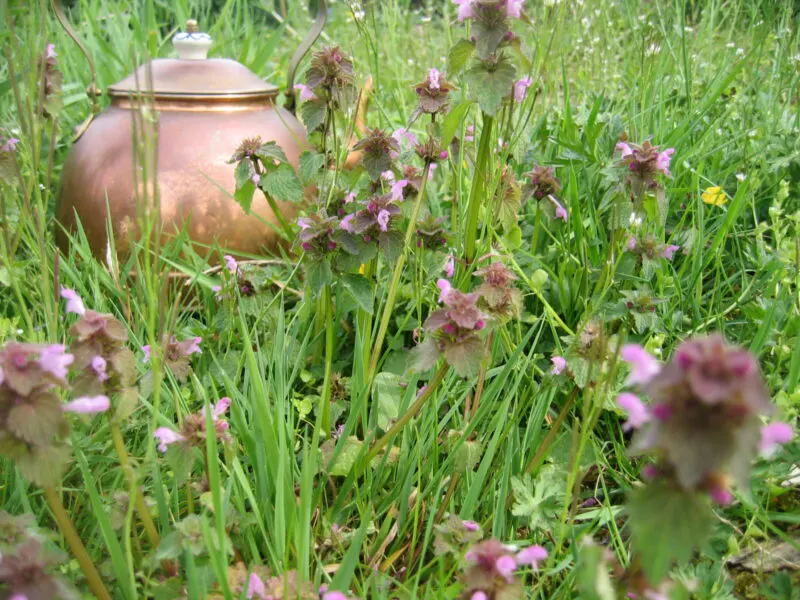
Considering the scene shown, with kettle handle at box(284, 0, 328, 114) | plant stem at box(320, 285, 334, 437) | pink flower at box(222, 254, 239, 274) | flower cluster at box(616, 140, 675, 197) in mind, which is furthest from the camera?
kettle handle at box(284, 0, 328, 114)

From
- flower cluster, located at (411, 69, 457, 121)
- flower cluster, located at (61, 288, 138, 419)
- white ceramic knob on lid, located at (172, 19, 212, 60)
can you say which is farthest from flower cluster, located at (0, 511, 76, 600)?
white ceramic knob on lid, located at (172, 19, 212, 60)

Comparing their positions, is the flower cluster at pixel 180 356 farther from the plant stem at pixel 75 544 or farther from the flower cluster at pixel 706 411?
the flower cluster at pixel 706 411

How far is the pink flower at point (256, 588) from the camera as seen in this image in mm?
850

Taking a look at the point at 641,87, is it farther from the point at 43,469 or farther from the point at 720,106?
the point at 43,469

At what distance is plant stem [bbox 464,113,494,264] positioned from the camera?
1.29 metres

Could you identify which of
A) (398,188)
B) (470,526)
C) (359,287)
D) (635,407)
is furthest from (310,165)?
(635,407)

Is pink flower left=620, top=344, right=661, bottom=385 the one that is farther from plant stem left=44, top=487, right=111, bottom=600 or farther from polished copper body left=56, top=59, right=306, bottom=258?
polished copper body left=56, top=59, right=306, bottom=258

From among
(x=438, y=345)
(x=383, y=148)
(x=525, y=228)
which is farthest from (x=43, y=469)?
(x=525, y=228)

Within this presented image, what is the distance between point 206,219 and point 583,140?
948 millimetres

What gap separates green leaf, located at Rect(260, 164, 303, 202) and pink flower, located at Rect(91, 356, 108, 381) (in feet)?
2.13

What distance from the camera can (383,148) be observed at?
4.47 feet

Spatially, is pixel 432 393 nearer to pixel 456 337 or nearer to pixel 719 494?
pixel 456 337

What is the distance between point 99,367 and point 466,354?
441mm

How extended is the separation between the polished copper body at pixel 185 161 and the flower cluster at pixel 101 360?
904mm
